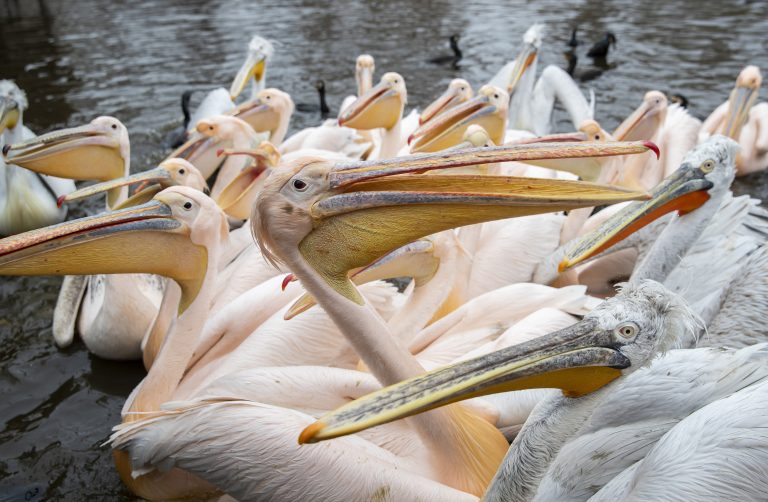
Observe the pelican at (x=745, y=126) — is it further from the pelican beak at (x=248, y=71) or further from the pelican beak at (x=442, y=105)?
the pelican beak at (x=248, y=71)

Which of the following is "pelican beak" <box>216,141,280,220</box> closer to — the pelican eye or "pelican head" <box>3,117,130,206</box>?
"pelican head" <box>3,117,130,206</box>

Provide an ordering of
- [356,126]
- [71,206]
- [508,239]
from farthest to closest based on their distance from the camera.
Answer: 1. [71,206]
2. [356,126]
3. [508,239]

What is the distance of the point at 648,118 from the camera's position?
441 centimetres

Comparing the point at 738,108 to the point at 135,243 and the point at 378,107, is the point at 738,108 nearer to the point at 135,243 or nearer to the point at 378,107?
the point at 378,107

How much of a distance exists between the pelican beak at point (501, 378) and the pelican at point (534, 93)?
417 cm

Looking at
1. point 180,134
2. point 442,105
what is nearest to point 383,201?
point 442,105

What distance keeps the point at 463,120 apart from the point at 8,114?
2.99 m

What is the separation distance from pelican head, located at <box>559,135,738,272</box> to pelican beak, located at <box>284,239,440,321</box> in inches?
21.4

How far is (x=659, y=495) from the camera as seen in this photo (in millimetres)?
1597

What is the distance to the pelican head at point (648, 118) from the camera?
4.38 m

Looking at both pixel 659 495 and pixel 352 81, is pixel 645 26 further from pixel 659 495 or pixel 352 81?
pixel 659 495

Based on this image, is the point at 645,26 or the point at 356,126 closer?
the point at 356,126

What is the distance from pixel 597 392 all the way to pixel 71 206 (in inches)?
176

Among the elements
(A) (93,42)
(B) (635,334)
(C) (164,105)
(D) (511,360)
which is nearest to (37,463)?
(D) (511,360)
